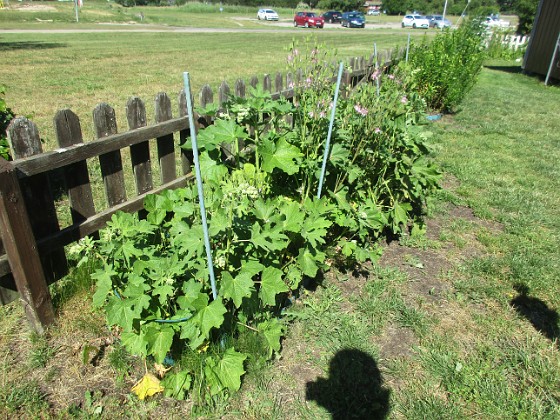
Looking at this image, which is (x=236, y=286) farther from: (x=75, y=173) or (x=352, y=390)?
(x=75, y=173)

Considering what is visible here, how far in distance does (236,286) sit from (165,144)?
1.69m

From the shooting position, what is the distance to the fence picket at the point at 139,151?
→ 296 cm

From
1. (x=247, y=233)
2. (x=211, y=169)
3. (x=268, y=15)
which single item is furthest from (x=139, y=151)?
(x=268, y=15)

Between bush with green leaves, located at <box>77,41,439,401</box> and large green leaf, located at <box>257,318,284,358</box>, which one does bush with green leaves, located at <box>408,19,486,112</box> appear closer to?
bush with green leaves, located at <box>77,41,439,401</box>

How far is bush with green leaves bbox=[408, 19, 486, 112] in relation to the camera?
776 centimetres

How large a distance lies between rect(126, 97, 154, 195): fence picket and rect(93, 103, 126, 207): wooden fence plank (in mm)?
135

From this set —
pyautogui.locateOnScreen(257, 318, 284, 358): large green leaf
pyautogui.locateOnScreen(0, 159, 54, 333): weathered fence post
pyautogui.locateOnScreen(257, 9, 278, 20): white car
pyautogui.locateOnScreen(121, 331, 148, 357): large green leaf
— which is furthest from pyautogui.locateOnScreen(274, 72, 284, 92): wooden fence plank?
pyautogui.locateOnScreen(257, 9, 278, 20): white car

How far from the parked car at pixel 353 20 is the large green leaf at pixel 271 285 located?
47.3 meters

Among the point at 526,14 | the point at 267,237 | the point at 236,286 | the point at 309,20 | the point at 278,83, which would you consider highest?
the point at 526,14

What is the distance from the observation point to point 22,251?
2264 mm

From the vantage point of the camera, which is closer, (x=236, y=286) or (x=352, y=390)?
(x=236, y=286)

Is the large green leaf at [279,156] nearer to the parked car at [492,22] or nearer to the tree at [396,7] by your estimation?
the parked car at [492,22]

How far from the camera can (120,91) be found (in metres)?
9.10

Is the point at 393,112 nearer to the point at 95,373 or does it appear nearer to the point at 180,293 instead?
the point at 180,293
